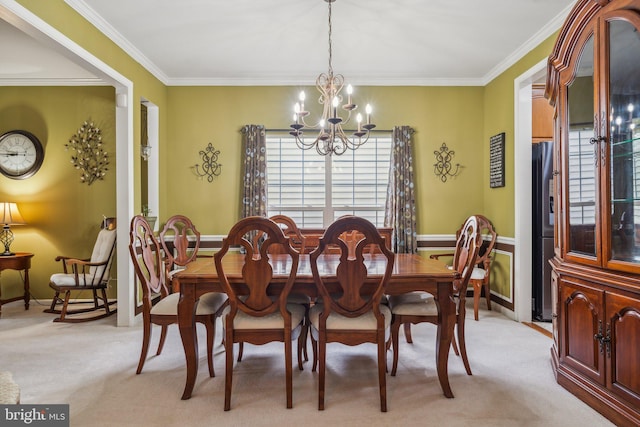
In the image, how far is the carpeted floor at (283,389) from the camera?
6.97 feet

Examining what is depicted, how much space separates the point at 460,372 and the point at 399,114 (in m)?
3.22

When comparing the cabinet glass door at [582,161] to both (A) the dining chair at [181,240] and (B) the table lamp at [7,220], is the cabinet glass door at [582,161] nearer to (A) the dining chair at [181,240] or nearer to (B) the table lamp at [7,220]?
(A) the dining chair at [181,240]

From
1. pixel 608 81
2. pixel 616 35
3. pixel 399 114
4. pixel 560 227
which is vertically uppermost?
pixel 399 114

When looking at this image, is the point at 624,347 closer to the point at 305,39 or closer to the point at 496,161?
the point at 496,161

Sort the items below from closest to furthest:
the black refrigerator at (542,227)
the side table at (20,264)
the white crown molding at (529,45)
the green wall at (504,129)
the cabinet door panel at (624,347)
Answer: the cabinet door panel at (624,347), the white crown molding at (529,45), the black refrigerator at (542,227), the green wall at (504,129), the side table at (20,264)

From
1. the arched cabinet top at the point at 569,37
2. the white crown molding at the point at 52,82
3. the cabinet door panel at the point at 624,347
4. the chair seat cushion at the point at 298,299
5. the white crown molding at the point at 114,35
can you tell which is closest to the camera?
the cabinet door panel at the point at 624,347

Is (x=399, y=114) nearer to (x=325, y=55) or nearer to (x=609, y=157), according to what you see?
(x=325, y=55)

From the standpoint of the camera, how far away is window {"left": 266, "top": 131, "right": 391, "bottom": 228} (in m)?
4.93

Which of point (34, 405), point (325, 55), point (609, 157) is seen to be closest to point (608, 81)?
point (609, 157)

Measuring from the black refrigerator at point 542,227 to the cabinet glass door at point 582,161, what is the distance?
1550 millimetres

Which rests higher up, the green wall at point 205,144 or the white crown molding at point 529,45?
the white crown molding at point 529,45

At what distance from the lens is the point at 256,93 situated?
16.0ft

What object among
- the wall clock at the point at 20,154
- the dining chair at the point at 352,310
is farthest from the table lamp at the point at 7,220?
the dining chair at the point at 352,310

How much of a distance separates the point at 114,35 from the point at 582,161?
390cm
